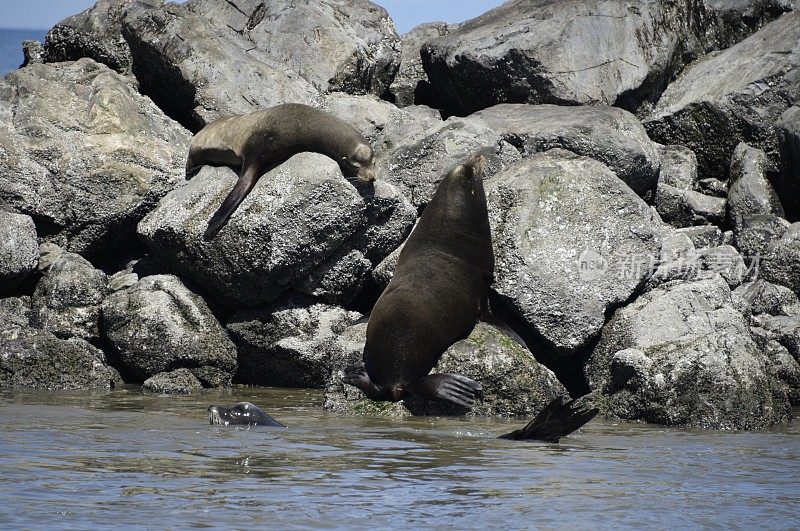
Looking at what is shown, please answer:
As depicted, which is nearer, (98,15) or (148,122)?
(148,122)

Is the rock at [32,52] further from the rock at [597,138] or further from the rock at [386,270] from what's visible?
the rock at [386,270]

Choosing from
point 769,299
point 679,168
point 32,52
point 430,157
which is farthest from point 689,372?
point 32,52

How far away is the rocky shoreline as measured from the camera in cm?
1032

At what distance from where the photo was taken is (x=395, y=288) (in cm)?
1002

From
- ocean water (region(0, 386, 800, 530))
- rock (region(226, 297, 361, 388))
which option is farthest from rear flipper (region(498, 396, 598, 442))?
rock (region(226, 297, 361, 388))

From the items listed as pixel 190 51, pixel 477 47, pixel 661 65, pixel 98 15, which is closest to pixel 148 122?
pixel 190 51

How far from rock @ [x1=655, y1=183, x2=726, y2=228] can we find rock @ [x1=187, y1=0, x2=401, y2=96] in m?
4.77

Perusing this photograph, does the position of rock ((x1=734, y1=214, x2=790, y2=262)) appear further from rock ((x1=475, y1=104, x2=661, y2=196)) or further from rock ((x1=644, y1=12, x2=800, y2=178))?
rock ((x1=644, y1=12, x2=800, y2=178))

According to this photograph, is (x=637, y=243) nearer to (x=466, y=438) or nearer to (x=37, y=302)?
(x=466, y=438)

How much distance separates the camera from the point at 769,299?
1226 centimetres

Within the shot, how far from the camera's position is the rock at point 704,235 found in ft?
44.7

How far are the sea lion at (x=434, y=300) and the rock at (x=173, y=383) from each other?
2.18 metres

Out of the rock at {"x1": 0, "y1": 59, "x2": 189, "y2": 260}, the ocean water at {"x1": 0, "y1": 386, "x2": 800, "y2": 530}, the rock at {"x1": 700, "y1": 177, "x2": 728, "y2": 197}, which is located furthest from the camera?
the rock at {"x1": 700, "y1": 177, "x2": 728, "y2": 197}

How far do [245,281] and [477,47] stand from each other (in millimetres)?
6265
